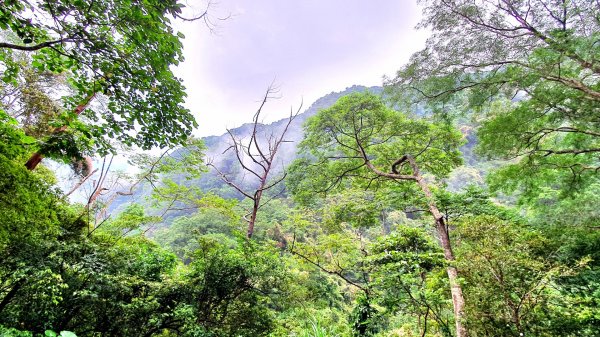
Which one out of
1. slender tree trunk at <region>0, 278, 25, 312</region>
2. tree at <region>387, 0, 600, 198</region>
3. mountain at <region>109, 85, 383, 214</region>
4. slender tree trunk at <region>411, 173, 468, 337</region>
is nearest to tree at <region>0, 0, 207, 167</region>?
mountain at <region>109, 85, 383, 214</region>

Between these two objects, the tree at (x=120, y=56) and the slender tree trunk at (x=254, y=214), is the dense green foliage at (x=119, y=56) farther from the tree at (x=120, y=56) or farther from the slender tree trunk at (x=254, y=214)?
the slender tree trunk at (x=254, y=214)

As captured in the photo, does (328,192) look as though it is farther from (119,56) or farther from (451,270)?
(119,56)

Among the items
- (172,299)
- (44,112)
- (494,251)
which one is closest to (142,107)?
(172,299)

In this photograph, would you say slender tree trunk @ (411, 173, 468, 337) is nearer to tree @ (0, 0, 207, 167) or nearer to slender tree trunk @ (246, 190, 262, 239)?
slender tree trunk @ (246, 190, 262, 239)

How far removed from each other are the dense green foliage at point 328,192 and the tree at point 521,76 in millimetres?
38

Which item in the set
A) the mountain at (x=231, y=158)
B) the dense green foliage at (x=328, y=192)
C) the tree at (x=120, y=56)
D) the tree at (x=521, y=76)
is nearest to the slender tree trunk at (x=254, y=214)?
the dense green foliage at (x=328, y=192)

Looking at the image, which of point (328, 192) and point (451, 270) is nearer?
point (451, 270)

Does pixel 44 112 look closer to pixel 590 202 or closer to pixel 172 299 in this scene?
pixel 172 299

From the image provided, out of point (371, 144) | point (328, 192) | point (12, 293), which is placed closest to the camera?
point (12, 293)

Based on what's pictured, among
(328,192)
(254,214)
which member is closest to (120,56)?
(254,214)

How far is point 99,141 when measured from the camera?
3102 millimetres

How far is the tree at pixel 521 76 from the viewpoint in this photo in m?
4.46

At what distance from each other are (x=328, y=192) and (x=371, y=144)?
7.05 feet

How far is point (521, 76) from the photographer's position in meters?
5.02
